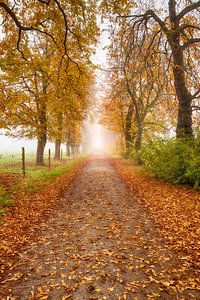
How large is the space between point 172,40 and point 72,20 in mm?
4885

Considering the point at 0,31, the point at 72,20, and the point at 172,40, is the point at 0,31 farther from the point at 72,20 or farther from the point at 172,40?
the point at 172,40

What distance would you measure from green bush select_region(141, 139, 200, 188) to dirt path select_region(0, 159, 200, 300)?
334cm

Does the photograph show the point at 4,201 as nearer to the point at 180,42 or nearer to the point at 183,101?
the point at 183,101

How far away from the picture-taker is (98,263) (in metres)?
4.16

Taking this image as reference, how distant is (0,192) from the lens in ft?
28.7

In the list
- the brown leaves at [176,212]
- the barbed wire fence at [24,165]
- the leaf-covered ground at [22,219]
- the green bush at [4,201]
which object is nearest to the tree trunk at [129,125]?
the barbed wire fence at [24,165]

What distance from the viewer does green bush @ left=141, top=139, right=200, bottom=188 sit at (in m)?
9.11

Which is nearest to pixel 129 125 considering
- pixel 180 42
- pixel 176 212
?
pixel 180 42

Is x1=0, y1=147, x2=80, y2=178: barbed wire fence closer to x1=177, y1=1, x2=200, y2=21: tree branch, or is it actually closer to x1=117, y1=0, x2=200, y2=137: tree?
x1=117, y1=0, x2=200, y2=137: tree

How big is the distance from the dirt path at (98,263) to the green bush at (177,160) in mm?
3338

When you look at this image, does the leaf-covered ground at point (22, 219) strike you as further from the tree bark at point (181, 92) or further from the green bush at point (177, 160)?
the tree bark at point (181, 92)

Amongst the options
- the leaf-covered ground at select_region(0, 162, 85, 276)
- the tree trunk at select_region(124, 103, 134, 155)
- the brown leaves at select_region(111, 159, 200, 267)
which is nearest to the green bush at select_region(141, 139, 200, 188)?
the brown leaves at select_region(111, 159, 200, 267)

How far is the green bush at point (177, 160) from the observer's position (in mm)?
9109

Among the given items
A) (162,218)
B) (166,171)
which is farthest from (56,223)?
(166,171)
